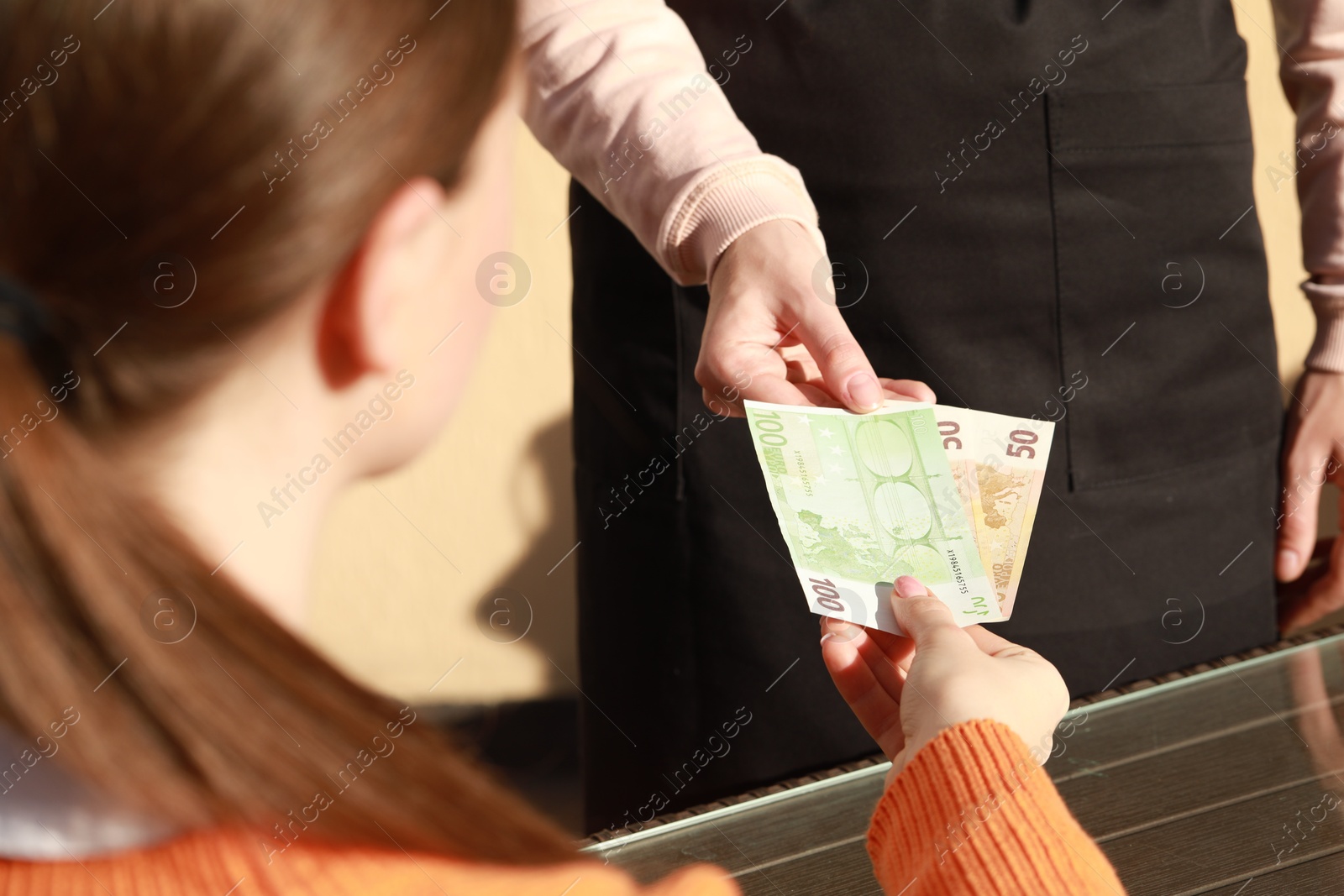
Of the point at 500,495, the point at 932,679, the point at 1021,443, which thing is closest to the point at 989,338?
the point at 1021,443

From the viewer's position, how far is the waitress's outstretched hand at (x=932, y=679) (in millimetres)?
674

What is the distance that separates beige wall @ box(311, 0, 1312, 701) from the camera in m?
2.30

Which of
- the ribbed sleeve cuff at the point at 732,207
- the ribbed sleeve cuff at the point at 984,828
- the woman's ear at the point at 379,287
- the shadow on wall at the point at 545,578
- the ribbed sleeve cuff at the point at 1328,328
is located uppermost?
the woman's ear at the point at 379,287

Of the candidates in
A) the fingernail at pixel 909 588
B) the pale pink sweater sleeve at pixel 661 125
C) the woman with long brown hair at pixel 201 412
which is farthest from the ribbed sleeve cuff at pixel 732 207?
the woman with long brown hair at pixel 201 412

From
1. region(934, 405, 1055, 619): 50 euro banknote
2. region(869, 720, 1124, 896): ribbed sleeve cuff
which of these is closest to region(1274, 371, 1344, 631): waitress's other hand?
region(934, 405, 1055, 619): 50 euro banknote

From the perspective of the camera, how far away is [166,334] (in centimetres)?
44

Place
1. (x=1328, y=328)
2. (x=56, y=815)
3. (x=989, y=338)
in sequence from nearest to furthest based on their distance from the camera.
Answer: (x=56, y=815), (x=989, y=338), (x=1328, y=328)

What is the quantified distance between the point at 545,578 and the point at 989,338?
1573 mm

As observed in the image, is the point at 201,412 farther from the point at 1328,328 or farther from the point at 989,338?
the point at 1328,328

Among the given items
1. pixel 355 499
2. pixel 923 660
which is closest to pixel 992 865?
pixel 923 660

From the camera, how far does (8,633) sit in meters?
0.42

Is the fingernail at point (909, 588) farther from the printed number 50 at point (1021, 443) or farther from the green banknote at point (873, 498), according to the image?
the printed number 50 at point (1021, 443)

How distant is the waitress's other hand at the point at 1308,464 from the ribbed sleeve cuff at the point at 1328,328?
0.05ft

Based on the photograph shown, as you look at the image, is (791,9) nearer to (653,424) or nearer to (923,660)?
(653,424)
